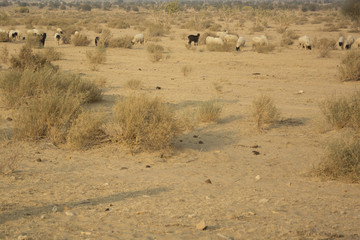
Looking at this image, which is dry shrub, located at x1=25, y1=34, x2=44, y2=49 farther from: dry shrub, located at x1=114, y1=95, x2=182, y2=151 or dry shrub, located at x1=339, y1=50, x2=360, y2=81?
dry shrub, located at x1=114, y1=95, x2=182, y2=151

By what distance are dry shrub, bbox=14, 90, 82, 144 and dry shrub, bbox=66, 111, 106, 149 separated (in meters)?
0.30

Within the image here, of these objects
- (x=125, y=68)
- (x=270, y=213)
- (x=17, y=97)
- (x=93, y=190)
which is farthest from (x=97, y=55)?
(x=270, y=213)

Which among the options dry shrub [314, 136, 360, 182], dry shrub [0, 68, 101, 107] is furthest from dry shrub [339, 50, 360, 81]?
dry shrub [314, 136, 360, 182]

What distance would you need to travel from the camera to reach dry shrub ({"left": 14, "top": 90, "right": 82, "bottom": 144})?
7.43 m

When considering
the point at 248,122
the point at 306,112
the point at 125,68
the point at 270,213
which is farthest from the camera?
the point at 125,68

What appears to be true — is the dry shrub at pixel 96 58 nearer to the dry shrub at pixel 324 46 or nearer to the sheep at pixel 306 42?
the dry shrub at pixel 324 46

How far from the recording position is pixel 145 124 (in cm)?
729

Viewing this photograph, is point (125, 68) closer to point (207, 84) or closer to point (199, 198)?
point (207, 84)

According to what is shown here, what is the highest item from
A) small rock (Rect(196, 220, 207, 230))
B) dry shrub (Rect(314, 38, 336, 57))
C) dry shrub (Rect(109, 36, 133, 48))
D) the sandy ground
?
dry shrub (Rect(314, 38, 336, 57))

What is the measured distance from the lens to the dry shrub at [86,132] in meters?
7.16

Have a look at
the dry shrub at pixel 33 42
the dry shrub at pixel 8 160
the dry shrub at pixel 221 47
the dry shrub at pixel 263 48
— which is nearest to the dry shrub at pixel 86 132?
the dry shrub at pixel 8 160

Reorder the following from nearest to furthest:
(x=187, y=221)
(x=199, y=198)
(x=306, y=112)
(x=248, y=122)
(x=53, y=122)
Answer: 1. (x=187, y=221)
2. (x=199, y=198)
3. (x=53, y=122)
4. (x=248, y=122)
5. (x=306, y=112)

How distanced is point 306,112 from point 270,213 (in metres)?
6.39

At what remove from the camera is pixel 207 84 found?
14.3 m
